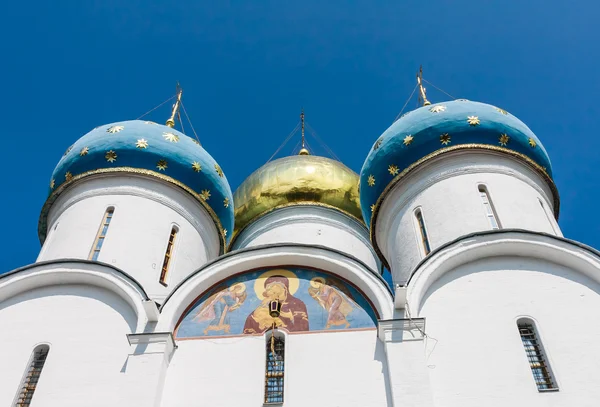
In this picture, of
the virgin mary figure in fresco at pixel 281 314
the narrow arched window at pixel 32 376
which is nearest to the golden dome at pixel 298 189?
the virgin mary figure in fresco at pixel 281 314

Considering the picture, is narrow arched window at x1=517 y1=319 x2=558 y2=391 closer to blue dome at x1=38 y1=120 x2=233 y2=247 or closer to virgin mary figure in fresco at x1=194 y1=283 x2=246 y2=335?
virgin mary figure in fresco at x1=194 y1=283 x2=246 y2=335

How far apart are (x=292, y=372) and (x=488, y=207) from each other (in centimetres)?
376

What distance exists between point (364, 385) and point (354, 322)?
2.74 ft

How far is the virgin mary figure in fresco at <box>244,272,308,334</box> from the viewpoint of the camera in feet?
23.1

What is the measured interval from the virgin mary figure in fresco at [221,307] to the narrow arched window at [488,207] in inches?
131

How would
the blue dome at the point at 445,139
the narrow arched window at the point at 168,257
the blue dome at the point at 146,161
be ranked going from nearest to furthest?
the narrow arched window at the point at 168,257, the blue dome at the point at 445,139, the blue dome at the point at 146,161

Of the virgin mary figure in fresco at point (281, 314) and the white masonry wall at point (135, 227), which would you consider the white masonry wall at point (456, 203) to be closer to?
the virgin mary figure in fresco at point (281, 314)

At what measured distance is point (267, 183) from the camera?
45.0 ft

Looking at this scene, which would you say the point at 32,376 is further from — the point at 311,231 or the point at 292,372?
the point at 311,231

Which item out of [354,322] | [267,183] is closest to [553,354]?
[354,322]

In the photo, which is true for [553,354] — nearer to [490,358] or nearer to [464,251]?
[490,358]

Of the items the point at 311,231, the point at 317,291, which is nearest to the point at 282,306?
the point at 317,291

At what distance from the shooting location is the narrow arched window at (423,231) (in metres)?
8.77

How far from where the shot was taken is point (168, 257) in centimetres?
923
